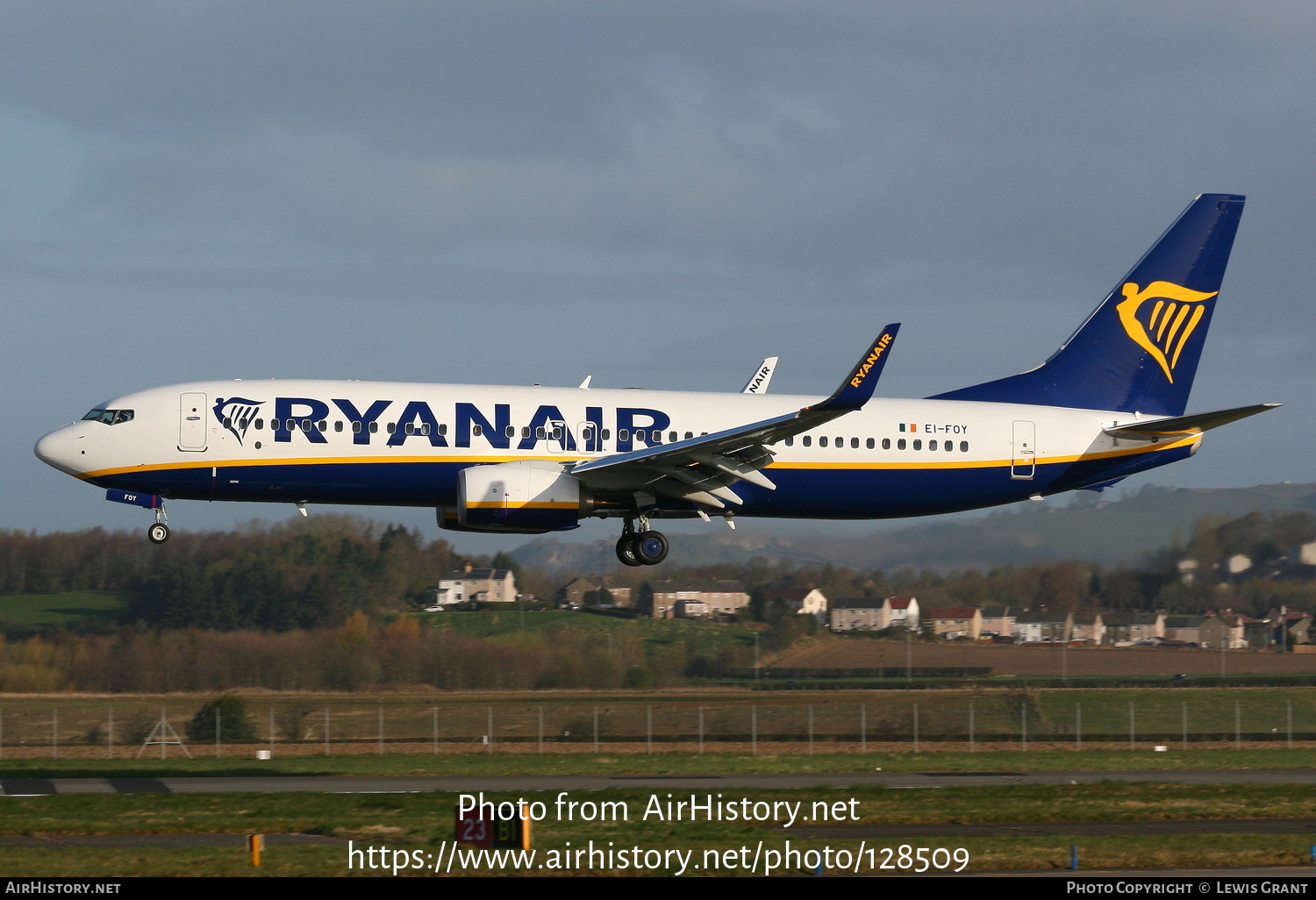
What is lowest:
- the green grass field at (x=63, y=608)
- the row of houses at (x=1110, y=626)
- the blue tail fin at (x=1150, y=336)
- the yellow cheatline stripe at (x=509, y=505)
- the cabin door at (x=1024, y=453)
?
the row of houses at (x=1110, y=626)

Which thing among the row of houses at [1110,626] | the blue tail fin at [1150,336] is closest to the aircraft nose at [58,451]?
the blue tail fin at [1150,336]

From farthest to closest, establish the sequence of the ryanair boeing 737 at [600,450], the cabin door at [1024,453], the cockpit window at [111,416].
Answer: the cabin door at [1024,453]
the cockpit window at [111,416]
the ryanair boeing 737 at [600,450]

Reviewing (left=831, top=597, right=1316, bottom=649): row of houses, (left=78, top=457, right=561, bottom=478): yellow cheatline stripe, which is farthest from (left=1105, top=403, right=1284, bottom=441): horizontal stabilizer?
(left=831, top=597, right=1316, bottom=649): row of houses

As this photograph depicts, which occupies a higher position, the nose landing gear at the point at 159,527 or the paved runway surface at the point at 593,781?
the nose landing gear at the point at 159,527

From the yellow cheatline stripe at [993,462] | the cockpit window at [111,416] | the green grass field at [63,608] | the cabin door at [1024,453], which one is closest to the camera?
the cockpit window at [111,416]

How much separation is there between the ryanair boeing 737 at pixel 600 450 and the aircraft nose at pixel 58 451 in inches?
1.4

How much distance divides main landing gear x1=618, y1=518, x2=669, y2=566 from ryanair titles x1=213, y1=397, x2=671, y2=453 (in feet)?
7.32

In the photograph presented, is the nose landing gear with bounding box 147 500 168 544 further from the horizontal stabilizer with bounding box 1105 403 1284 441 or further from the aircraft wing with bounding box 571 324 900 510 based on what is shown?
the horizontal stabilizer with bounding box 1105 403 1284 441

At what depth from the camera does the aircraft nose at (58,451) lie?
31250mm

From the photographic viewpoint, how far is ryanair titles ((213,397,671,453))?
31.1 metres

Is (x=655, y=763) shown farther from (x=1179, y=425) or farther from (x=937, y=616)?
(x=937, y=616)

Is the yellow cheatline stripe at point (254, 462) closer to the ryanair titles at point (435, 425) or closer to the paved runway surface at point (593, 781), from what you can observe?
the ryanair titles at point (435, 425)

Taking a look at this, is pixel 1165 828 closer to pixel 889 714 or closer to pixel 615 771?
pixel 615 771

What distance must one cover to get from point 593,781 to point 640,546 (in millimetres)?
5513
